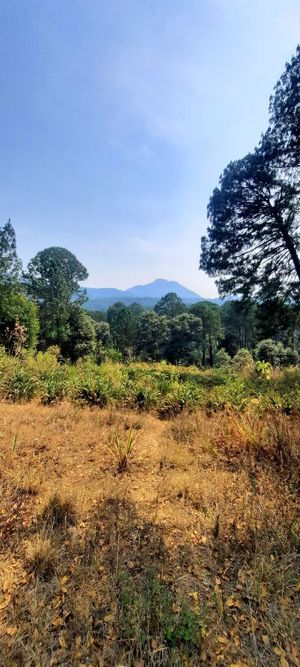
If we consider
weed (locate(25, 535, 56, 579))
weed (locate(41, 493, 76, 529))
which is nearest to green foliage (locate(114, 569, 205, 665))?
weed (locate(25, 535, 56, 579))

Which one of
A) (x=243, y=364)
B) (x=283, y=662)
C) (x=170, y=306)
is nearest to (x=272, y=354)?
(x=243, y=364)

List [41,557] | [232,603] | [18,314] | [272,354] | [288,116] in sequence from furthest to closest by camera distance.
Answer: [18,314] < [272,354] < [288,116] < [41,557] < [232,603]

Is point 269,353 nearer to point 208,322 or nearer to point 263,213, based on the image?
point 263,213

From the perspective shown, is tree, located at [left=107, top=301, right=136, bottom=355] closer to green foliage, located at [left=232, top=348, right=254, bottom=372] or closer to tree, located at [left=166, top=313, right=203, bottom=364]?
tree, located at [left=166, top=313, right=203, bottom=364]

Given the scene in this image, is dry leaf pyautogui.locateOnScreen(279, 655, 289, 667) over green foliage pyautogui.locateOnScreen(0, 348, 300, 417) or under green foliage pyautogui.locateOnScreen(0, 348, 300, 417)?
under

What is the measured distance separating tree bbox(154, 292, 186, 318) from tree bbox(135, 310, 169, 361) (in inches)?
366

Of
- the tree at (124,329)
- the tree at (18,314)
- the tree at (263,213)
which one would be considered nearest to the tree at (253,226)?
the tree at (263,213)

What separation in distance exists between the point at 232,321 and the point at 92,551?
139ft

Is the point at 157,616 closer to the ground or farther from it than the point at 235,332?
farther from it

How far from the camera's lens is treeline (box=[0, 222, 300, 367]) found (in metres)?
10.6

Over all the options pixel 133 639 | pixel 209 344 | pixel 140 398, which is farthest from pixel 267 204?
pixel 209 344

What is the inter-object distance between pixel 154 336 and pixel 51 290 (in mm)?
12501

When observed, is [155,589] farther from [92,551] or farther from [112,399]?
[112,399]

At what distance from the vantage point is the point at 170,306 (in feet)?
135
